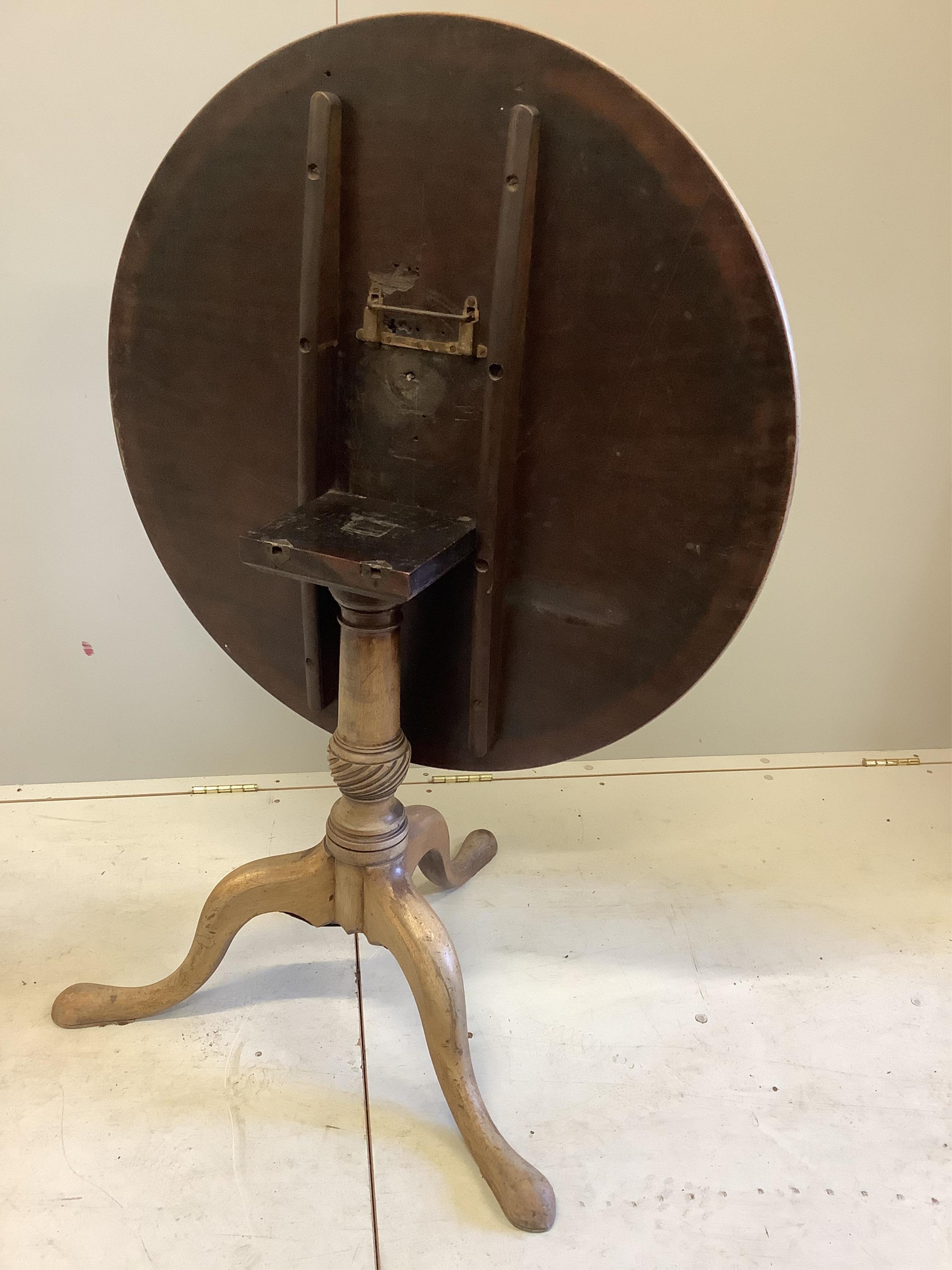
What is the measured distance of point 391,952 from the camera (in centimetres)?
137

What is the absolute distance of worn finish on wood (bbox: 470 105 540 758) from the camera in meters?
0.98

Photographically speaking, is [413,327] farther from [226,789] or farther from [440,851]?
[226,789]

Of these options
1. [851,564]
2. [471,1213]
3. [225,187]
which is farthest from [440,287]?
[851,564]

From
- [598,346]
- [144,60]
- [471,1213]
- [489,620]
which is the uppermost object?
[144,60]

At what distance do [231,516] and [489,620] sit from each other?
381 mm

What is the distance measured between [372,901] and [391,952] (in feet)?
0.28

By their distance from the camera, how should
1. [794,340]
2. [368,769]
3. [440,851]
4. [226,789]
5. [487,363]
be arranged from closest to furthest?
[487,363] → [368,769] → [440,851] → [794,340] → [226,789]

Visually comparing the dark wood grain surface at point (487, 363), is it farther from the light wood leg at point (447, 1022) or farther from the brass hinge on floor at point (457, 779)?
the brass hinge on floor at point (457, 779)

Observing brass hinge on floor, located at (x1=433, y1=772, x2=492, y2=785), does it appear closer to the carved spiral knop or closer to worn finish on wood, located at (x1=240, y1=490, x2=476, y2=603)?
the carved spiral knop

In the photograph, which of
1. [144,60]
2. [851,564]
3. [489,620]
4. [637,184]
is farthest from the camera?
[851,564]

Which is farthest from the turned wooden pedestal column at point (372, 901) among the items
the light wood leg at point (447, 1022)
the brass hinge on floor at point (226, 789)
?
the brass hinge on floor at point (226, 789)

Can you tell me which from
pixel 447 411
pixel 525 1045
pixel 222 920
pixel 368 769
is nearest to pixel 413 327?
pixel 447 411

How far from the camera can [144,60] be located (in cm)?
154

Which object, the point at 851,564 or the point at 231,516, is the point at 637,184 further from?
the point at 851,564
